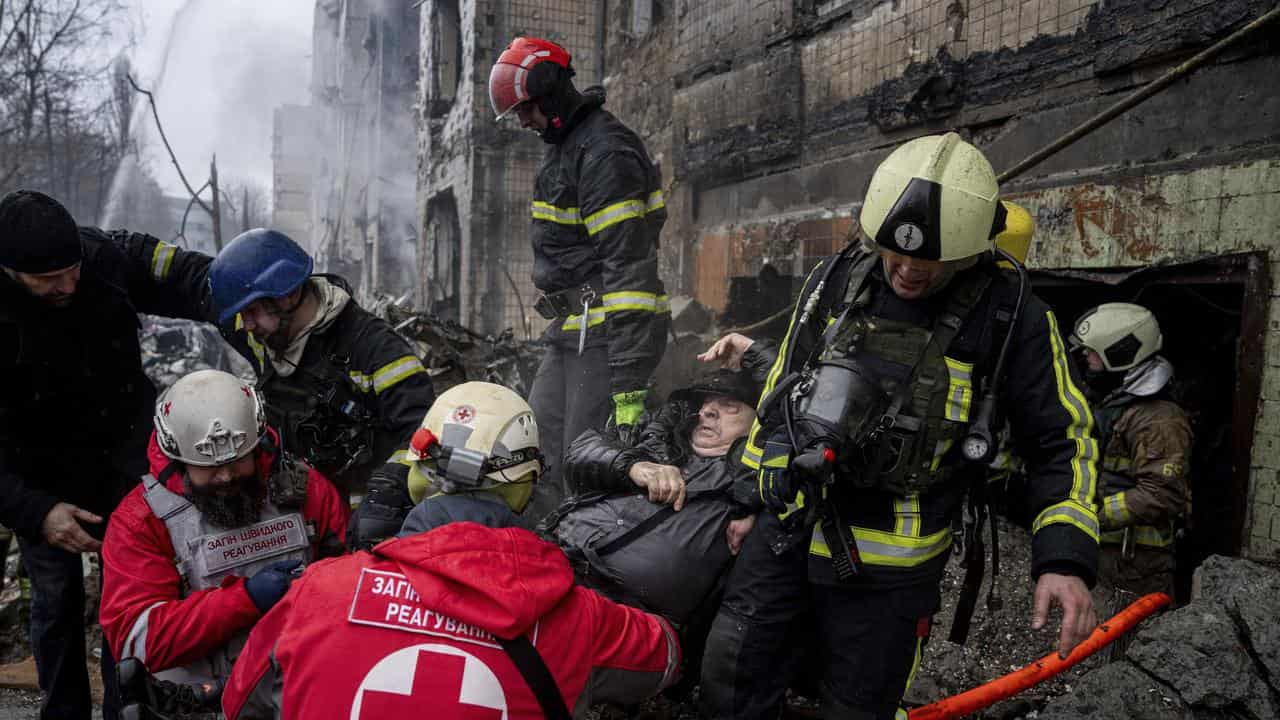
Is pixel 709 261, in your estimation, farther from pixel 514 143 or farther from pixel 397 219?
pixel 397 219

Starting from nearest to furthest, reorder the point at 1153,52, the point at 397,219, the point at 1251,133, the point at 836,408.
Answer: the point at 836,408, the point at 1251,133, the point at 1153,52, the point at 397,219

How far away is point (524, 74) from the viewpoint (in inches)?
151

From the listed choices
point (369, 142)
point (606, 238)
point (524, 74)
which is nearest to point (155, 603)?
point (606, 238)

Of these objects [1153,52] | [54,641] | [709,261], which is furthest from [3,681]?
[1153,52]

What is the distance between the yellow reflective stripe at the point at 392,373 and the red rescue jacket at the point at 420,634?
3.95ft

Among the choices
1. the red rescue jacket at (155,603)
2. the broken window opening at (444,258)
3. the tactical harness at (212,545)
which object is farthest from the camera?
the broken window opening at (444,258)

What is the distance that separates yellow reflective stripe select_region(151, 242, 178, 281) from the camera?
340cm

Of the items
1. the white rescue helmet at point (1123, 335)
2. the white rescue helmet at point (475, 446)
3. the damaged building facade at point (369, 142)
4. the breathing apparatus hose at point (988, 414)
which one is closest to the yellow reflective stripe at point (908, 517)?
the breathing apparatus hose at point (988, 414)

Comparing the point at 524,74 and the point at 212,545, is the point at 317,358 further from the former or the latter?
the point at 524,74

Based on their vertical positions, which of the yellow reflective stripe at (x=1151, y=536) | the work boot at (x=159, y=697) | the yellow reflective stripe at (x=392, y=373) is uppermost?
the yellow reflective stripe at (x=392, y=373)

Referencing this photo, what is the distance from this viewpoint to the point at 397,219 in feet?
65.5

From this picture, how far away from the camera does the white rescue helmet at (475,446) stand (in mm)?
2037

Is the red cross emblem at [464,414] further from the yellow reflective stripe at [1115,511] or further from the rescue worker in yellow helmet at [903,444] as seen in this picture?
the yellow reflective stripe at [1115,511]

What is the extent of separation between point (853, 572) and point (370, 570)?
1223 millimetres
